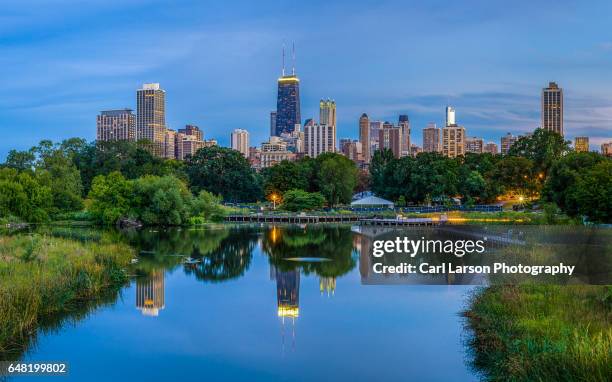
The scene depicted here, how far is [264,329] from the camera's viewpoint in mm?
17500

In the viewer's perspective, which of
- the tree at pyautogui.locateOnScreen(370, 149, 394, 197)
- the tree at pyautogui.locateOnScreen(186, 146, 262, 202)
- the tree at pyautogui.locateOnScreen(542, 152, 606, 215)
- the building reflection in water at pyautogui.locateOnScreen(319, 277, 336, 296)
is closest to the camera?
the building reflection in water at pyautogui.locateOnScreen(319, 277, 336, 296)

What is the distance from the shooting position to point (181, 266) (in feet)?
94.1

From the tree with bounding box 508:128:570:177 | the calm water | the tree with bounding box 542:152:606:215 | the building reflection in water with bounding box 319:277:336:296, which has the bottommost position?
the calm water

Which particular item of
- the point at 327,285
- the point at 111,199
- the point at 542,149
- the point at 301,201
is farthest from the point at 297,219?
the point at 327,285

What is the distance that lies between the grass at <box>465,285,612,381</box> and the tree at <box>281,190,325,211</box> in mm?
50205

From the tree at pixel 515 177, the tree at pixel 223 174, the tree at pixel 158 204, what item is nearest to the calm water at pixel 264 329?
the tree at pixel 158 204

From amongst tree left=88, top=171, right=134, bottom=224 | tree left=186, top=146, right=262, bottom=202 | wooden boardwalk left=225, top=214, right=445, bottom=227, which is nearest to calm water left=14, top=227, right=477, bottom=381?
tree left=88, top=171, right=134, bottom=224

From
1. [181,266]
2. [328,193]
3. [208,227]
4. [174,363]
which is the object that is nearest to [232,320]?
[174,363]

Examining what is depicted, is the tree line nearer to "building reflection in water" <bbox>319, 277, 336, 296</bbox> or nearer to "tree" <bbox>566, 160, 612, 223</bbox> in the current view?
"tree" <bbox>566, 160, 612, 223</bbox>

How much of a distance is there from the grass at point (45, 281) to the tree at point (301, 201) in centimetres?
4182

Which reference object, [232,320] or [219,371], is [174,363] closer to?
[219,371]

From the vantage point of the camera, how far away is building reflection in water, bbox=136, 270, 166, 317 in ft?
64.8

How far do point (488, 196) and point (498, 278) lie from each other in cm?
5231

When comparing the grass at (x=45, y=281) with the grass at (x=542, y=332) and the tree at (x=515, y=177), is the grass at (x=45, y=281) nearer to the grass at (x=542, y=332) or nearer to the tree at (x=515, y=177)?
the grass at (x=542, y=332)
